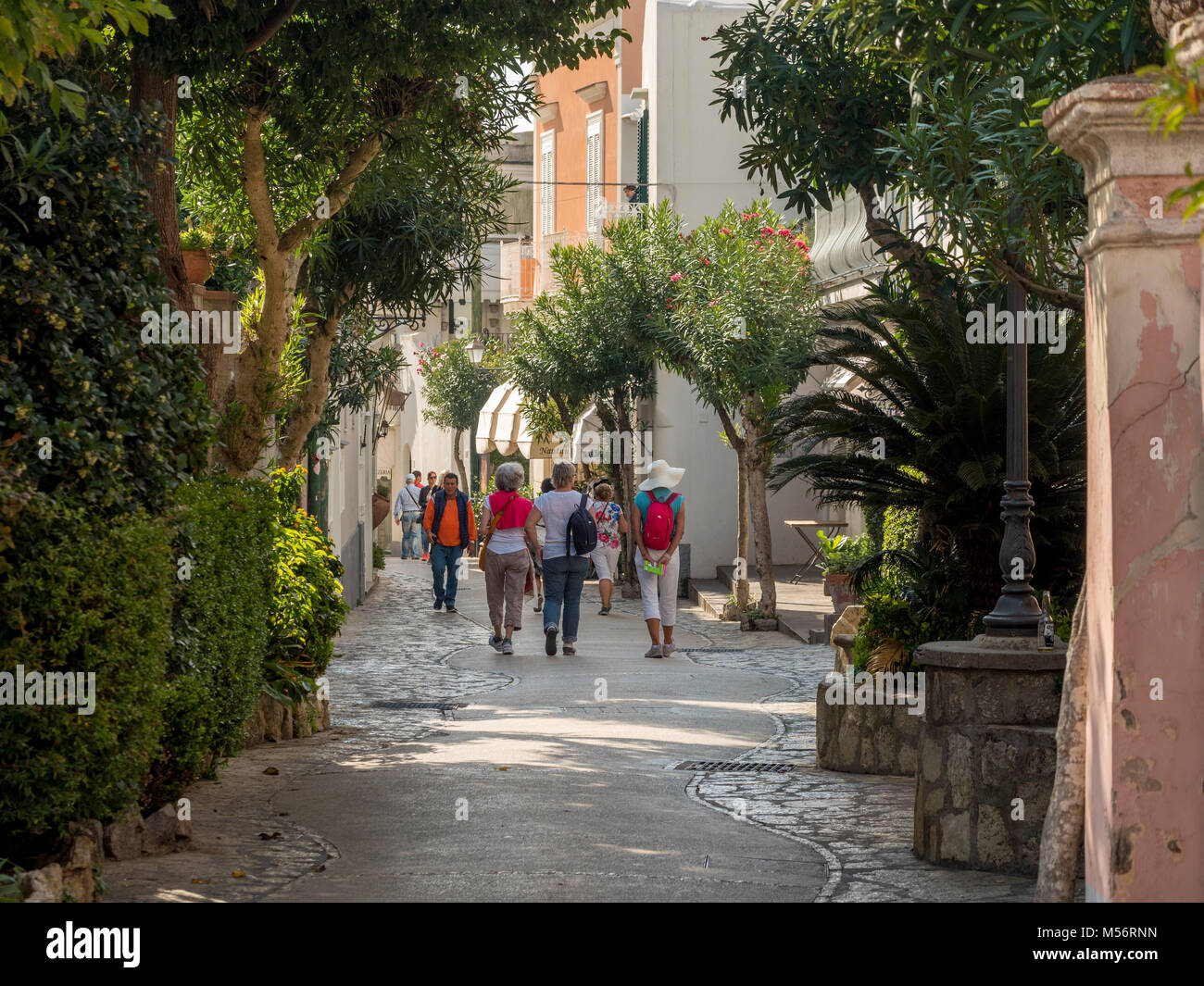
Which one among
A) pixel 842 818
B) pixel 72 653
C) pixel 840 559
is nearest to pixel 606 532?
pixel 840 559

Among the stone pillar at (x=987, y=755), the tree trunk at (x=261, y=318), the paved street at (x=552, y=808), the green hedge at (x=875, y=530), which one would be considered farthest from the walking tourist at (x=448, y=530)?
the stone pillar at (x=987, y=755)

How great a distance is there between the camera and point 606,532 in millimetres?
22047

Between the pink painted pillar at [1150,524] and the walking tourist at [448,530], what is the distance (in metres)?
17.0

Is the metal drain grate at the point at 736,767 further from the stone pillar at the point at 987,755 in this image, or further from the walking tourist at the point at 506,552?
the walking tourist at the point at 506,552

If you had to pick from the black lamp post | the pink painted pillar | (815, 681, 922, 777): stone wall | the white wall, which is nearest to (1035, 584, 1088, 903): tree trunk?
the pink painted pillar

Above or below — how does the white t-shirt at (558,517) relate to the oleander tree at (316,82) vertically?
below

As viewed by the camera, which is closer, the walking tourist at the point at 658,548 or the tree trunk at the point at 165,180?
the tree trunk at the point at 165,180

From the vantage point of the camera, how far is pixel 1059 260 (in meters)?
7.52

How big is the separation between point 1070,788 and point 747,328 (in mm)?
15614

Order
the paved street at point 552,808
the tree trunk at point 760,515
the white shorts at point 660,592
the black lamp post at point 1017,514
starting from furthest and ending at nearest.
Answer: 1. the tree trunk at point 760,515
2. the white shorts at point 660,592
3. the black lamp post at point 1017,514
4. the paved street at point 552,808

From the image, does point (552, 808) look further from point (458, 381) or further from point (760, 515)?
point (458, 381)

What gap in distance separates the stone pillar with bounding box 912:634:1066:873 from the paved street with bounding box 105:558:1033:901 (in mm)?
152

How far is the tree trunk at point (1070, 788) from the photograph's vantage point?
4.88 m

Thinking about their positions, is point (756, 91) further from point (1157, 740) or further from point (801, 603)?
point (801, 603)
